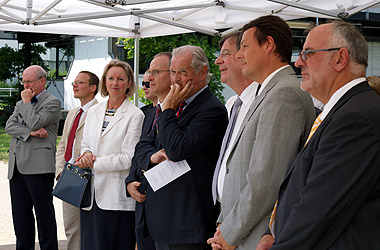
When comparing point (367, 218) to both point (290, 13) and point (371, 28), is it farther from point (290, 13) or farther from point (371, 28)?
point (371, 28)

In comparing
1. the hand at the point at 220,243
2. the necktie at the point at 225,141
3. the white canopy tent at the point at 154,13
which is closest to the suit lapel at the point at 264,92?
the necktie at the point at 225,141

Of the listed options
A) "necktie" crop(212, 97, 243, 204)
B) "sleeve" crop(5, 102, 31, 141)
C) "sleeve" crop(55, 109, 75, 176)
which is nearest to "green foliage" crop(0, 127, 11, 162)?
"sleeve" crop(5, 102, 31, 141)

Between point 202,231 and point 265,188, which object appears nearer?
point 265,188

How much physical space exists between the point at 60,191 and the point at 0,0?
2.86m

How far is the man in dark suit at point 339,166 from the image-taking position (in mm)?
1920

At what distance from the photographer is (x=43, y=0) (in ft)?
21.8

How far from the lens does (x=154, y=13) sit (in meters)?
6.41

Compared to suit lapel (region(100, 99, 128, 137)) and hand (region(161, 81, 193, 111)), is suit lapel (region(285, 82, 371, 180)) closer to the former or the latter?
hand (region(161, 81, 193, 111))

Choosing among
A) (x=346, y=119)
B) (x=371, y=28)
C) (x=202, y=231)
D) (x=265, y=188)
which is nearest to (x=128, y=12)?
(x=202, y=231)

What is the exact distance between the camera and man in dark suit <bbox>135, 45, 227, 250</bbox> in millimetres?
3238

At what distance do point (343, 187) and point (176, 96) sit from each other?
1.62 metres

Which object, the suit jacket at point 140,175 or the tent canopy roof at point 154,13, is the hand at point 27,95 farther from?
the suit jacket at point 140,175

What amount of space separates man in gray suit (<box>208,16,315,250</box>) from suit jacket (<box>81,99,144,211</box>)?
5.39 feet

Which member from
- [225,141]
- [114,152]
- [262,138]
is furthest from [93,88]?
[262,138]
